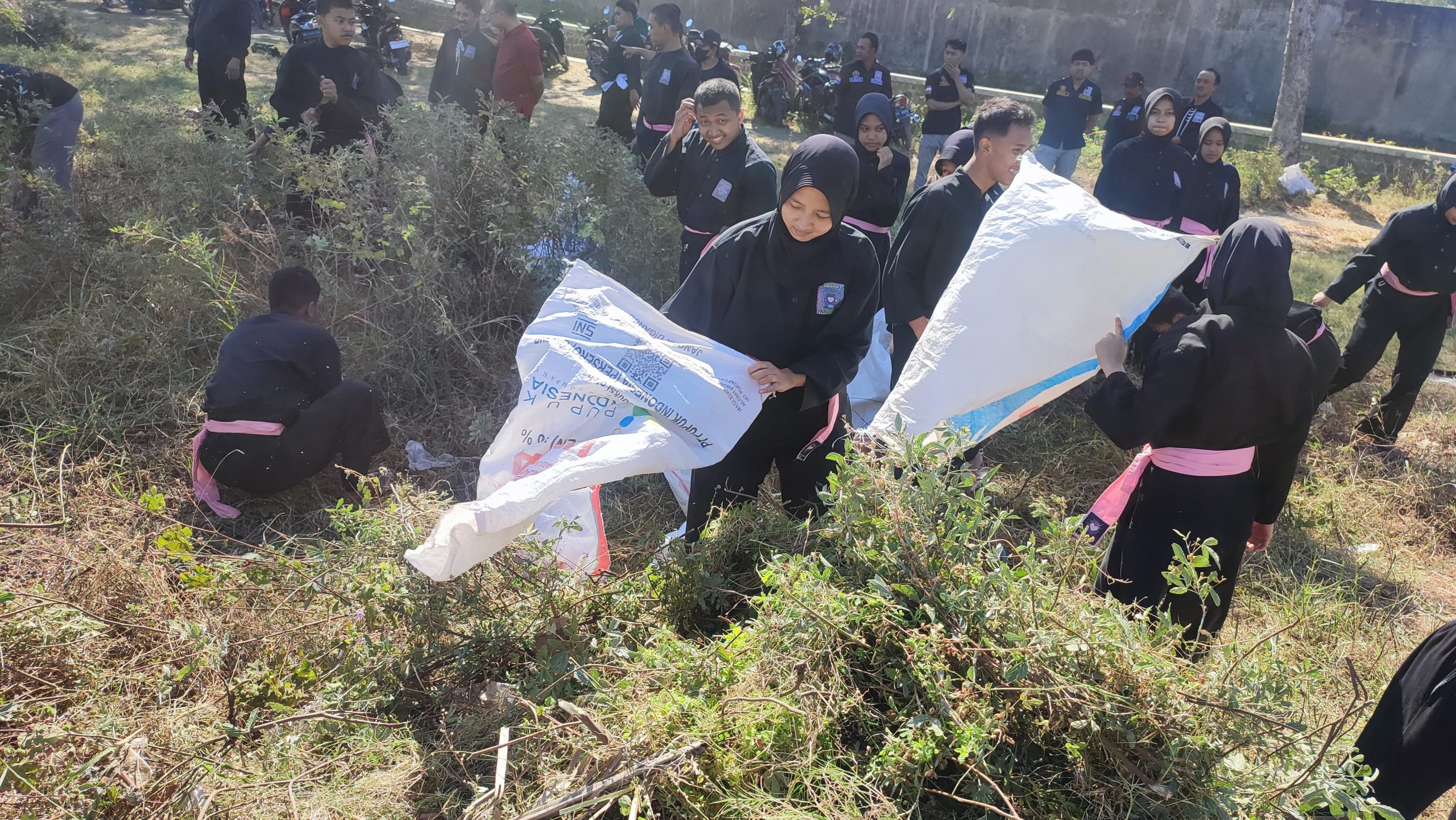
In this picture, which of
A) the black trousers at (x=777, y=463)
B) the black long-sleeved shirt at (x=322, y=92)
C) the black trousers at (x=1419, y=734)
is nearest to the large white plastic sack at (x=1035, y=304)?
the black trousers at (x=777, y=463)

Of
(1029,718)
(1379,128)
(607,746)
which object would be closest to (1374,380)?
(1029,718)

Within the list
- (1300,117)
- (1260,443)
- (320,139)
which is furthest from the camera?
(1300,117)

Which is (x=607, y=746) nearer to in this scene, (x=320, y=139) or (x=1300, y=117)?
(x=320, y=139)

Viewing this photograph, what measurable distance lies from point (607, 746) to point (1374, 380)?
5.56m

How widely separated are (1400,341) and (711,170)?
3.56 metres

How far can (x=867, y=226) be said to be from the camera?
16.5 feet

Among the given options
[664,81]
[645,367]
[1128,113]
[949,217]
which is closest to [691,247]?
[949,217]

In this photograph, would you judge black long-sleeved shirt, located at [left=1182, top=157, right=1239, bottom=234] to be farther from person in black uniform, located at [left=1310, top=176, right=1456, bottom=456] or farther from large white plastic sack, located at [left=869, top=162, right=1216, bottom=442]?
large white plastic sack, located at [left=869, top=162, right=1216, bottom=442]

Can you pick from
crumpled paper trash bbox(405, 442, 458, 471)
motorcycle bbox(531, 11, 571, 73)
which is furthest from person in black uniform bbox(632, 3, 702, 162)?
motorcycle bbox(531, 11, 571, 73)

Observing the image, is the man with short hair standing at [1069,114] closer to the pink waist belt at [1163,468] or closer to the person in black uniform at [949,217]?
the person in black uniform at [949,217]

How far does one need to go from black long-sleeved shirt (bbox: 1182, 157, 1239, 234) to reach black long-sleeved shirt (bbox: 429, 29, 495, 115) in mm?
4470

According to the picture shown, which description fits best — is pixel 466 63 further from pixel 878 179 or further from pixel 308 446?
pixel 308 446

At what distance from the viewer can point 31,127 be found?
5199 millimetres

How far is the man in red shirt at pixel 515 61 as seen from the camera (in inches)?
231
